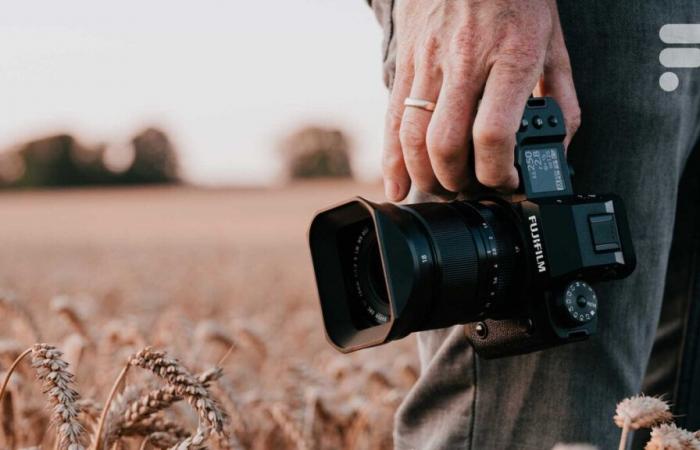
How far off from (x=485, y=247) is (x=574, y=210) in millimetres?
169

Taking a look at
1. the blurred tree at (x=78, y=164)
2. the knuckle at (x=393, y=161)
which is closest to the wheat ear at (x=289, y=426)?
the knuckle at (x=393, y=161)

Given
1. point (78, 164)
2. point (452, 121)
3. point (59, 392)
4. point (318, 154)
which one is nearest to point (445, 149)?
point (452, 121)

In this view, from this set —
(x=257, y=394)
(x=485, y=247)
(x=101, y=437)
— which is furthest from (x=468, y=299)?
(x=257, y=394)

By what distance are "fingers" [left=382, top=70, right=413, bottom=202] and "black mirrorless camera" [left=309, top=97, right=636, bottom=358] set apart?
12cm

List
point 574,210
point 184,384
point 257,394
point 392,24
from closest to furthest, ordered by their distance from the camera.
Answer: point 184,384, point 574,210, point 392,24, point 257,394

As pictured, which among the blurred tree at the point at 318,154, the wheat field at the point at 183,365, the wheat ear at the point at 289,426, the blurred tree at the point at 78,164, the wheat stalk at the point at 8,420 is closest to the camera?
the wheat field at the point at 183,365

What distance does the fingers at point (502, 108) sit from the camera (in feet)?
4.61

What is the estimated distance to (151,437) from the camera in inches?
59.2

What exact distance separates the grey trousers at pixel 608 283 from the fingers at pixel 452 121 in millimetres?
270

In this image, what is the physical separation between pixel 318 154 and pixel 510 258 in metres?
46.1

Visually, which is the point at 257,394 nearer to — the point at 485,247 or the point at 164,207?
the point at 485,247

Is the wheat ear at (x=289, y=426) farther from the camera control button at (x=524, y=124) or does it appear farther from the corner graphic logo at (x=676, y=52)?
the corner graphic logo at (x=676, y=52)

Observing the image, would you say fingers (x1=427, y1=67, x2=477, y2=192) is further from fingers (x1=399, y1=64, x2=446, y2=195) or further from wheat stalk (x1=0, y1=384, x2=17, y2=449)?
wheat stalk (x1=0, y1=384, x2=17, y2=449)

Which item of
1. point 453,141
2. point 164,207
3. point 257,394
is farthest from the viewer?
point 164,207
